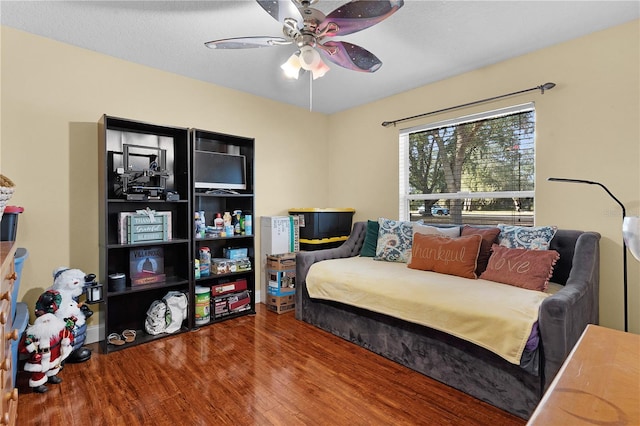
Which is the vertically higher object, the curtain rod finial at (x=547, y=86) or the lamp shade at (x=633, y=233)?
the curtain rod finial at (x=547, y=86)

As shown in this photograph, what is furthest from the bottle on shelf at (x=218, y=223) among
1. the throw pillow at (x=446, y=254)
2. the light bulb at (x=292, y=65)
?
the throw pillow at (x=446, y=254)

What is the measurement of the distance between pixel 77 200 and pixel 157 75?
4.46 ft

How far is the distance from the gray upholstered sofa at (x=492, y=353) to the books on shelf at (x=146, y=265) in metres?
1.52

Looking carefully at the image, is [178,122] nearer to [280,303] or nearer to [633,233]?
[280,303]

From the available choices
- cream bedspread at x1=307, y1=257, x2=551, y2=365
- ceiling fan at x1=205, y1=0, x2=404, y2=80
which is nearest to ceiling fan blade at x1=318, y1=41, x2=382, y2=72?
ceiling fan at x1=205, y1=0, x2=404, y2=80

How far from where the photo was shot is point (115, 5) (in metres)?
2.16

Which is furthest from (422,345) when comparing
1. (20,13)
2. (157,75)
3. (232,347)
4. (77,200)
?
(20,13)

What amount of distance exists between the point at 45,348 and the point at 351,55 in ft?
8.94

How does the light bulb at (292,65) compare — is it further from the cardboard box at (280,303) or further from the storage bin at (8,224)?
the cardboard box at (280,303)

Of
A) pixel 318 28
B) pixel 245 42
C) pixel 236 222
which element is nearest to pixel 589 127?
pixel 318 28

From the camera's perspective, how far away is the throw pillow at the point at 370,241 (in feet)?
11.6

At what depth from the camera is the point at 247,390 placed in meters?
2.07

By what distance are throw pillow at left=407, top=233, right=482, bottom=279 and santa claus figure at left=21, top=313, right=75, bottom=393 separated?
8.66ft

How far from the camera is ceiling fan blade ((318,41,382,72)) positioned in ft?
6.98
